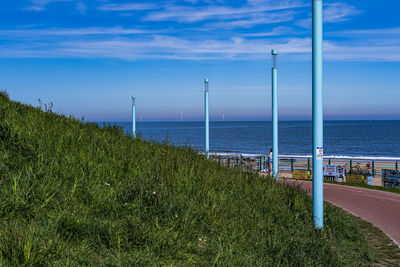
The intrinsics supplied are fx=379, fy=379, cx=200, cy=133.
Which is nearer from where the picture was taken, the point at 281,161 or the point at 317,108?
the point at 317,108

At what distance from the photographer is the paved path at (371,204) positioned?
32.5ft

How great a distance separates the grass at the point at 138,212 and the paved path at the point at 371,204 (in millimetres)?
1556

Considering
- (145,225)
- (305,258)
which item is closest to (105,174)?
(145,225)

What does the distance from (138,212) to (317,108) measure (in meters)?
4.23

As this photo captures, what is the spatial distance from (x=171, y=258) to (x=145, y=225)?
733mm

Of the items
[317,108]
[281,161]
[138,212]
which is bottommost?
[281,161]

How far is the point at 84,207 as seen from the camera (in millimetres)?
5543

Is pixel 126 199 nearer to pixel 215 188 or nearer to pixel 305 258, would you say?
pixel 215 188

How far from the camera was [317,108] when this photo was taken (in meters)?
7.78

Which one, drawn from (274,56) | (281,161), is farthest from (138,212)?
(281,161)

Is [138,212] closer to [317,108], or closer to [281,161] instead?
[317,108]

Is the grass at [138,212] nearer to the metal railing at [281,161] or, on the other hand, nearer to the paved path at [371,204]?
the paved path at [371,204]

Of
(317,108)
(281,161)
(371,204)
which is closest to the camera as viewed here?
(317,108)

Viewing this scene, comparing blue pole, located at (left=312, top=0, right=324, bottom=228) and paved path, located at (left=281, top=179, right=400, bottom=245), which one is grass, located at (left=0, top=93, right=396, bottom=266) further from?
paved path, located at (left=281, top=179, right=400, bottom=245)
